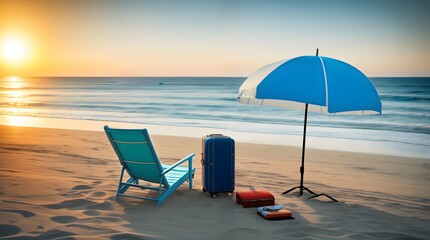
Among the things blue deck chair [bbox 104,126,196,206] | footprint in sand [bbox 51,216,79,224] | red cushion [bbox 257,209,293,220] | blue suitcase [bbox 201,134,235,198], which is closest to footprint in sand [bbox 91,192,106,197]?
blue deck chair [bbox 104,126,196,206]

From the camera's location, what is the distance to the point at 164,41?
44.8 meters

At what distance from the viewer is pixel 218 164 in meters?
4.85

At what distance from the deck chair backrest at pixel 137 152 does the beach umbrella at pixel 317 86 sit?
4.22 feet

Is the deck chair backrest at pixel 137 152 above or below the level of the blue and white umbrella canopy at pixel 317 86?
below

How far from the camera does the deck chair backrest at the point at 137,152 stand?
13.9 ft

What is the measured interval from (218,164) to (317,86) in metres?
1.65

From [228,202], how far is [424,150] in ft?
24.1

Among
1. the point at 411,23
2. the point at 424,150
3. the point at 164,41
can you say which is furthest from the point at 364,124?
the point at 164,41

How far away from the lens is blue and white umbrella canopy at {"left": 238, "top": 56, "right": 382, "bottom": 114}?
156 inches

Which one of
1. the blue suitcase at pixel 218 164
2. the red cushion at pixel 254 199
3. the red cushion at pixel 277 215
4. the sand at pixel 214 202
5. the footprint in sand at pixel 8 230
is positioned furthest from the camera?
the blue suitcase at pixel 218 164

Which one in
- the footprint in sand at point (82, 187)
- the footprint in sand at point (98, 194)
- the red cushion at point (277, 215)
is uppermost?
the red cushion at point (277, 215)

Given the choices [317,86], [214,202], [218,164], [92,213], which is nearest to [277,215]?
[214,202]

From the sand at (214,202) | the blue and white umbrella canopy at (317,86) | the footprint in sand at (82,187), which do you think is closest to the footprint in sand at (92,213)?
the sand at (214,202)

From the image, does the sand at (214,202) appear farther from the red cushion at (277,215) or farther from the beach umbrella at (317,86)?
the beach umbrella at (317,86)
